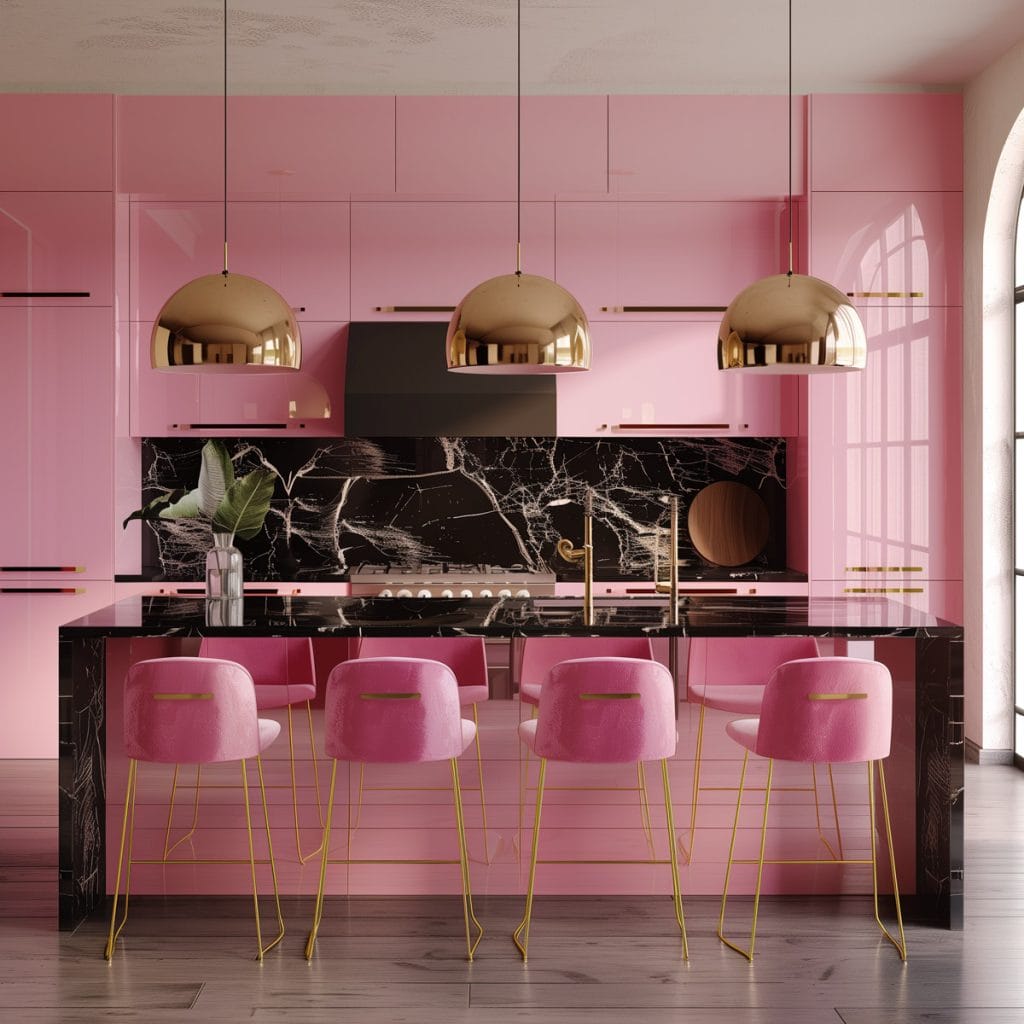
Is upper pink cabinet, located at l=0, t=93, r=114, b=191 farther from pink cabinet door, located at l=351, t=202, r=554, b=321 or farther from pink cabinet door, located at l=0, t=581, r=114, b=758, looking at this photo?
pink cabinet door, located at l=0, t=581, r=114, b=758

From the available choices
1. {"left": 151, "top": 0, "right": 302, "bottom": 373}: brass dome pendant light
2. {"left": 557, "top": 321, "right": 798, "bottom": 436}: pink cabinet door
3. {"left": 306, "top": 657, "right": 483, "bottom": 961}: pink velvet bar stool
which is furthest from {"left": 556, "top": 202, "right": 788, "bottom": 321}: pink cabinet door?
{"left": 306, "top": 657, "right": 483, "bottom": 961}: pink velvet bar stool

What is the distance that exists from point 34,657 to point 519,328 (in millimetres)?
3393

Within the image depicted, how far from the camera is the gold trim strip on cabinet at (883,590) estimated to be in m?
5.20

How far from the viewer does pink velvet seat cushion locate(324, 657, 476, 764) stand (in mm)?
2912

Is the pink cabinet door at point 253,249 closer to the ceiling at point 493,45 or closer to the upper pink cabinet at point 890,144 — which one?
the ceiling at point 493,45

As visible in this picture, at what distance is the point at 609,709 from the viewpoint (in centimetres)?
292

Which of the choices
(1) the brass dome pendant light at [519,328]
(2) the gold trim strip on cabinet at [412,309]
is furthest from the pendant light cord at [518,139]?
(2) the gold trim strip on cabinet at [412,309]

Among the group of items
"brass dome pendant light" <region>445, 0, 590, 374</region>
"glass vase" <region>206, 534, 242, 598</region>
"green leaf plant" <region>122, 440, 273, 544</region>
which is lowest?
"glass vase" <region>206, 534, 242, 598</region>

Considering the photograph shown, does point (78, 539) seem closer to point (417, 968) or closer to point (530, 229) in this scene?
point (530, 229)

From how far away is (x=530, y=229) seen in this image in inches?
210

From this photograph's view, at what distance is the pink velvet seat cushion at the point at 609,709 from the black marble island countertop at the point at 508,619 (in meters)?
0.24

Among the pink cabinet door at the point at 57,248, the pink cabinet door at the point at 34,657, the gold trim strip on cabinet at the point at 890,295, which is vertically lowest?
the pink cabinet door at the point at 34,657

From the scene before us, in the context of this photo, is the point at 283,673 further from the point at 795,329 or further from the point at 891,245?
the point at 891,245

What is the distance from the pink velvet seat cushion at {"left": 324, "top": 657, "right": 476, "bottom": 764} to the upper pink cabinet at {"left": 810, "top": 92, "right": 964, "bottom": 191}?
339 centimetres
